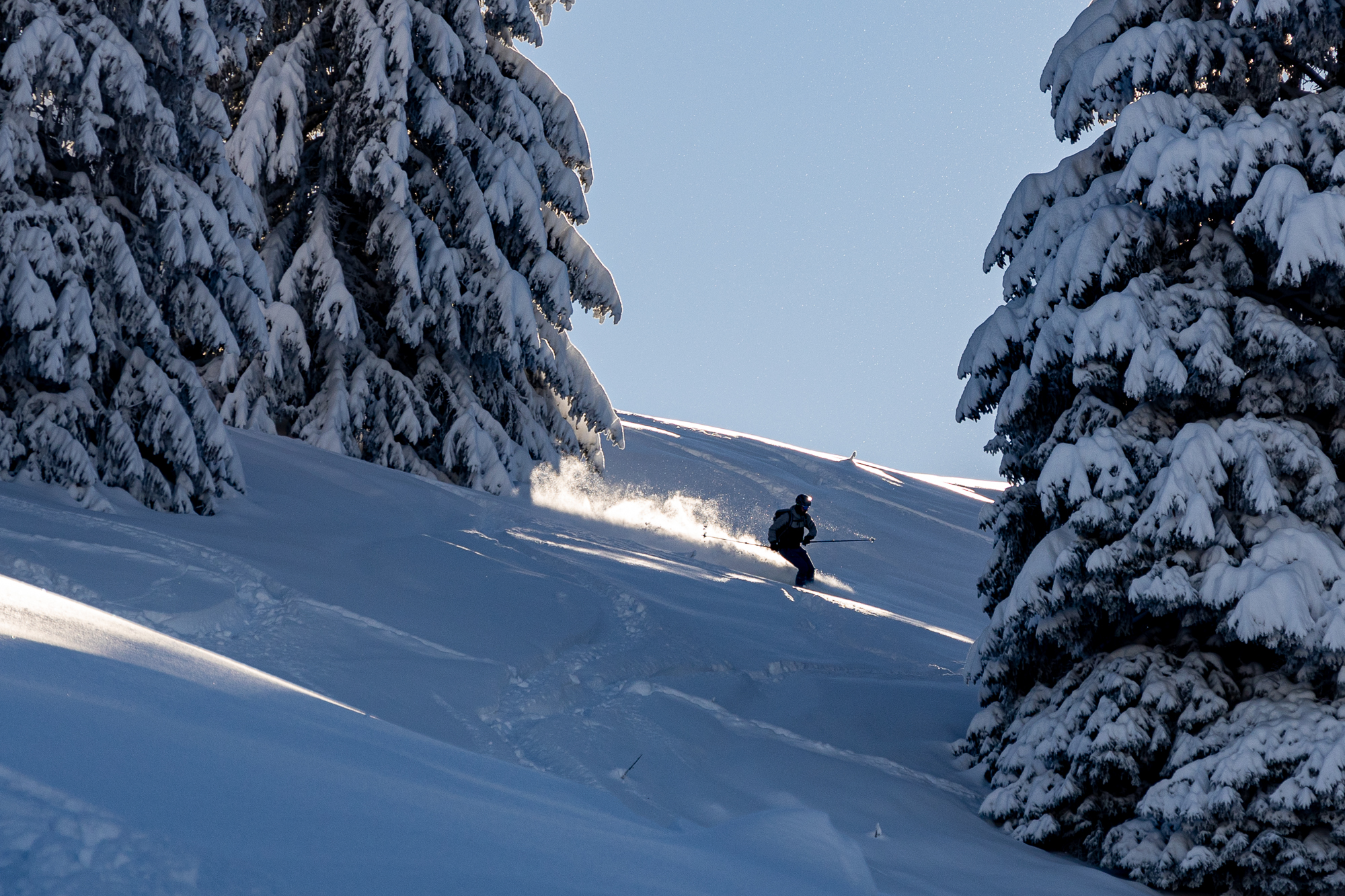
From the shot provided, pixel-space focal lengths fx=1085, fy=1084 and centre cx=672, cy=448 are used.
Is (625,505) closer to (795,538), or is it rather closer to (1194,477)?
(795,538)

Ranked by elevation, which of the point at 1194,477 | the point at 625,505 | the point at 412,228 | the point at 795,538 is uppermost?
the point at 412,228

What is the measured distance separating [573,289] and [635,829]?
58.1 feet

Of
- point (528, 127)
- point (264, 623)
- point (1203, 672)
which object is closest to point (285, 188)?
point (528, 127)

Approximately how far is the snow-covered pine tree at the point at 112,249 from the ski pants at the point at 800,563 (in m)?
8.06

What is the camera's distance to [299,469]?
14.2 meters

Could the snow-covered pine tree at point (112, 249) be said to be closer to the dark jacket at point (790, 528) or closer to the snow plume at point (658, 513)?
the dark jacket at point (790, 528)

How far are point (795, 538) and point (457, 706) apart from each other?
996cm

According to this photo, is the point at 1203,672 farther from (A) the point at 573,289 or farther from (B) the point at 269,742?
(A) the point at 573,289

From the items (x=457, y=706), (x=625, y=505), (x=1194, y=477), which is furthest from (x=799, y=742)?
(x=625, y=505)

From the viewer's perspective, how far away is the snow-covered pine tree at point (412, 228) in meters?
18.1

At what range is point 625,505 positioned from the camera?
21000 millimetres

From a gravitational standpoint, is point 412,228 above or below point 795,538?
above

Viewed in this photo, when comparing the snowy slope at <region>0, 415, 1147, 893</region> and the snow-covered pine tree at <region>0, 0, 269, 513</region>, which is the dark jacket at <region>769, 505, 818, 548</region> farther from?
the snow-covered pine tree at <region>0, 0, 269, 513</region>

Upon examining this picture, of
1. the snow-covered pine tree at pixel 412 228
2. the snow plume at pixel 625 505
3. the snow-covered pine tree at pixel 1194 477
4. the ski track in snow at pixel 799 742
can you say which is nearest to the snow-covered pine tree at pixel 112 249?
the ski track in snow at pixel 799 742
